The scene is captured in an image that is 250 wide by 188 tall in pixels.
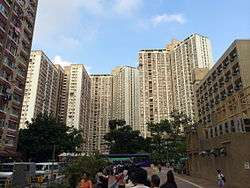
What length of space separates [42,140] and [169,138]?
4114cm

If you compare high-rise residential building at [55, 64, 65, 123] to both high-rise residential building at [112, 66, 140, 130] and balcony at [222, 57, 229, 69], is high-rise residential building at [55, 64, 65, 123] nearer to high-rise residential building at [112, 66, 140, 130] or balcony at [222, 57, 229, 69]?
high-rise residential building at [112, 66, 140, 130]

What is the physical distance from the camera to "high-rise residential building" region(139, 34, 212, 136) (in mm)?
84688

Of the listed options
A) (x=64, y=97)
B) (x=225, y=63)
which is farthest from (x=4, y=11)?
(x=64, y=97)

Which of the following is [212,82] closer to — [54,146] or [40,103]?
[54,146]

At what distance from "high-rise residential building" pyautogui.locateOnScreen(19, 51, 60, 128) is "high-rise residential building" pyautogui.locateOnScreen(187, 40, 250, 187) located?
38927 millimetres

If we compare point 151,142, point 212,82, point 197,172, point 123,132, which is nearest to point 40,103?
point 123,132

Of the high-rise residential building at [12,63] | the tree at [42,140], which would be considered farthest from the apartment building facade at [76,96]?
the high-rise residential building at [12,63]

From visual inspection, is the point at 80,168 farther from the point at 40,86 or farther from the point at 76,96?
the point at 76,96

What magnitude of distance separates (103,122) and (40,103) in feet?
133

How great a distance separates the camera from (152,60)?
325ft

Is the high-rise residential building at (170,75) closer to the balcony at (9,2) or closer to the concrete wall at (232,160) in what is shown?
the balcony at (9,2)

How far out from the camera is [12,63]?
137 feet

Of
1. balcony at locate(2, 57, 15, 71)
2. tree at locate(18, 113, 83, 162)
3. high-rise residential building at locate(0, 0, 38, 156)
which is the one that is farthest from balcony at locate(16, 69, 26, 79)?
tree at locate(18, 113, 83, 162)

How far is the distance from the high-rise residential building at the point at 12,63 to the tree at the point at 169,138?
36.2 meters
